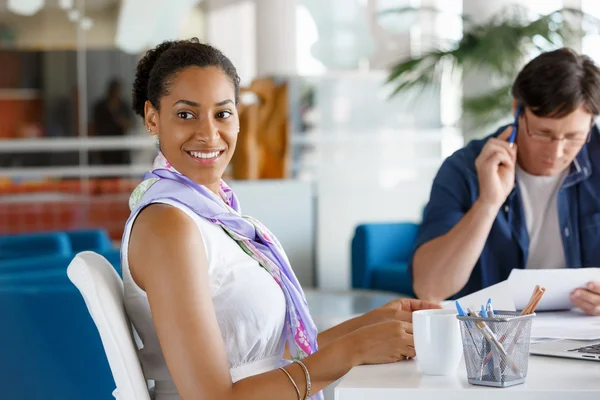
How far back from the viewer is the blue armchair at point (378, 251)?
5207 millimetres

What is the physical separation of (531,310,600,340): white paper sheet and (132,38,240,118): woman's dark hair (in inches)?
26.9

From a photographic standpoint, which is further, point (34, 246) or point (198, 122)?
point (34, 246)

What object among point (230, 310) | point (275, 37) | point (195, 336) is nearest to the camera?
point (195, 336)

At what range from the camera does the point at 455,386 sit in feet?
3.89

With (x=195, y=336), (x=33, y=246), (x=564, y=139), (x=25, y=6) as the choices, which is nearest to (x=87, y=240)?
(x=33, y=246)

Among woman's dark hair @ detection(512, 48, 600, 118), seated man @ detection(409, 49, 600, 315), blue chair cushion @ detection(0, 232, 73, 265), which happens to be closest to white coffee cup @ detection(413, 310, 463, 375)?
seated man @ detection(409, 49, 600, 315)

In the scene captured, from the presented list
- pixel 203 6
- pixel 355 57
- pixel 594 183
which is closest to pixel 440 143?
pixel 355 57

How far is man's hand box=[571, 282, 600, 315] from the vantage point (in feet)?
5.84

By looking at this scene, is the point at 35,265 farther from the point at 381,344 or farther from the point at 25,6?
the point at 25,6

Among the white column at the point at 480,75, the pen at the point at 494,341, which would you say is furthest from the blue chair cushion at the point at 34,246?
the pen at the point at 494,341

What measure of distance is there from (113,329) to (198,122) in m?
0.38

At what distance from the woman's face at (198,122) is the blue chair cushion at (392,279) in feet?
10.6

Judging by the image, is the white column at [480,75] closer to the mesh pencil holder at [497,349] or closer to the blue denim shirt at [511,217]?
the blue denim shirt at [511,217]

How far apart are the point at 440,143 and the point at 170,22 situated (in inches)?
92.6
